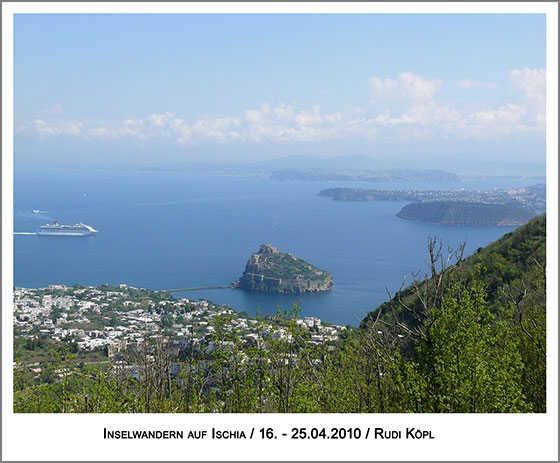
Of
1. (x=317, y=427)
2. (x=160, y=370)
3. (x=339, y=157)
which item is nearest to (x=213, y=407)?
(x=160, y=370)

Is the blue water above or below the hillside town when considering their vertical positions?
above

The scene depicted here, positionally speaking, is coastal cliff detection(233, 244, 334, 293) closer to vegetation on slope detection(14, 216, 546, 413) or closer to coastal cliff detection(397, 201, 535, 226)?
coastal cliff detection(397, 201, 535, 226)

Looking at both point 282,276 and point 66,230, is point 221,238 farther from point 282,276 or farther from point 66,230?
point 282,276

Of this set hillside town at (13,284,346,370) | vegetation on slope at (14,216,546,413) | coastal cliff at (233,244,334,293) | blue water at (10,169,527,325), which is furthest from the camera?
blue water at (10,169,527,325)

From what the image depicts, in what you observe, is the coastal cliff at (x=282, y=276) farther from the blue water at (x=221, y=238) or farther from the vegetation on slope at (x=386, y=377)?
the vegetation on slope at (x=386, y=377)

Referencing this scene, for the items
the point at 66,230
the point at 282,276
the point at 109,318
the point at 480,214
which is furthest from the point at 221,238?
the point at 109,318

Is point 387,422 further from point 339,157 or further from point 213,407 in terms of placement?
point 339,157


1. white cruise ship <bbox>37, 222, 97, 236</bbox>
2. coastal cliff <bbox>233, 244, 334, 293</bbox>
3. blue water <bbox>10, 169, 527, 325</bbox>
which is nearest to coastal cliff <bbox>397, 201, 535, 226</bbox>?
blue water <bbox>10, 169, 527, 325</bbox>
